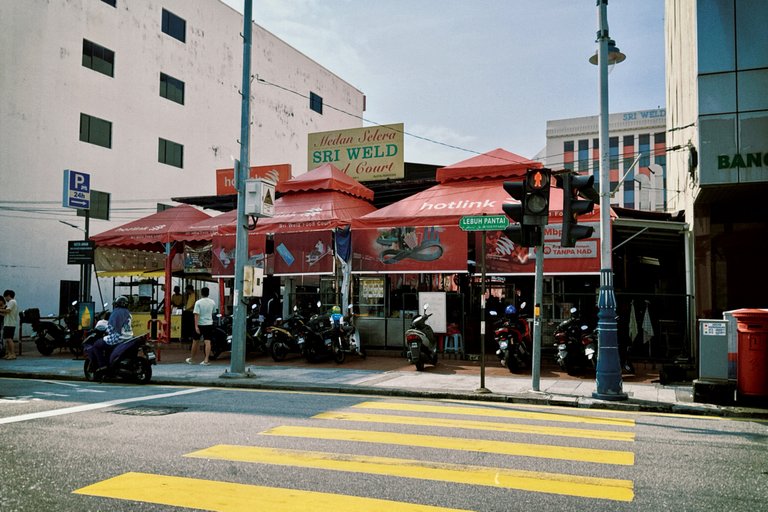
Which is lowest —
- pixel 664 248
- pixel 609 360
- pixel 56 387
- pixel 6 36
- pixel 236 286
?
pixel 56 387

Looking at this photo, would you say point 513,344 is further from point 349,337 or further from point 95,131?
point 95,131

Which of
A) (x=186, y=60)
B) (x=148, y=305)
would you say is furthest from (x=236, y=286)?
(x=186, y=60)

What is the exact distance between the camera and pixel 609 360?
10039mm

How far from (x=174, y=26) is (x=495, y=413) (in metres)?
34.7

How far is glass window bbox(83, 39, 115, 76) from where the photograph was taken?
30.4 m

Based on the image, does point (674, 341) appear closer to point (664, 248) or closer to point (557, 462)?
point (664, 248)

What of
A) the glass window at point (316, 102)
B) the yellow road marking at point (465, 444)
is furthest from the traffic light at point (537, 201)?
the glass window at point (316, 102)

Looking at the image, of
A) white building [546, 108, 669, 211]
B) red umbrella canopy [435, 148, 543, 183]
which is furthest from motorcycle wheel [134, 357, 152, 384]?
white building [546, 108, 669, 211]

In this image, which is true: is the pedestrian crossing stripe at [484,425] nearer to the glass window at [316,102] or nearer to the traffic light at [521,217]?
the traffic light at [521,217]

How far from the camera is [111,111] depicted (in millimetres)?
31562

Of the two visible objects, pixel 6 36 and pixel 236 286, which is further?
pixel 6 36

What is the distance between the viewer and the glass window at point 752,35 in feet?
44.0

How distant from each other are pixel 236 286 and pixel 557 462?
842cm

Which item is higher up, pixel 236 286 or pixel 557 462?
pixel 236 286
